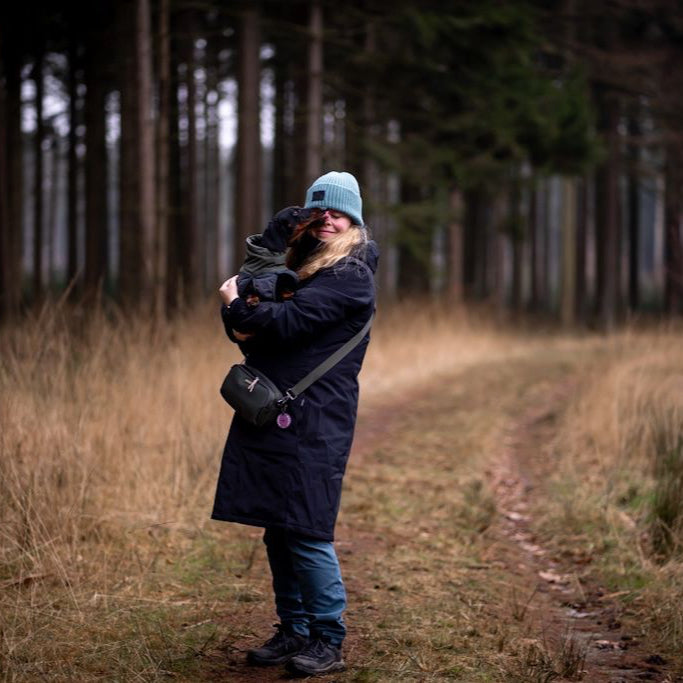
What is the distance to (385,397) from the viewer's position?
42.9 ft

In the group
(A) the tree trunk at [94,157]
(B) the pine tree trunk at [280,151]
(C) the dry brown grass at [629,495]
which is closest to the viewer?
(C) the dry brown grass at [629,495]

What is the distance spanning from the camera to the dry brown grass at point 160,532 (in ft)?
14.8

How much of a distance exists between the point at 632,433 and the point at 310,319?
5.46 metres

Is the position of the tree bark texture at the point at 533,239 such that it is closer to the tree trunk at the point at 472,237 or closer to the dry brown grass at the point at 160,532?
the tree trunk at the point at 472,237

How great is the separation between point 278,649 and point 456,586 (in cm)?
168

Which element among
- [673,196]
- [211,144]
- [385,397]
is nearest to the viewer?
[385,397]

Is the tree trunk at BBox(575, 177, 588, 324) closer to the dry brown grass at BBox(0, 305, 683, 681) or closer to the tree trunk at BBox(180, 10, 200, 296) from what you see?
the tree trunk at BBox(180, 10, 200, 296)

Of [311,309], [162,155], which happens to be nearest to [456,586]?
[311,309]

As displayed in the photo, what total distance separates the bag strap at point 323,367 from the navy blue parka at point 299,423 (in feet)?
0.07

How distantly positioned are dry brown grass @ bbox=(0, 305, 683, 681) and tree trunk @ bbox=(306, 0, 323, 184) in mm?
7791

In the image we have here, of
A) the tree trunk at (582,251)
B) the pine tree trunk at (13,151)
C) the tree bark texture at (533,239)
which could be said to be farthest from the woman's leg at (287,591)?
the tree bark texture at (533,239)

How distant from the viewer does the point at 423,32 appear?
17.3 metres

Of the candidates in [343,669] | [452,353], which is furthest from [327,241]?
[452,353]

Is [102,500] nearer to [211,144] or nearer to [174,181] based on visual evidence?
[174,181]
